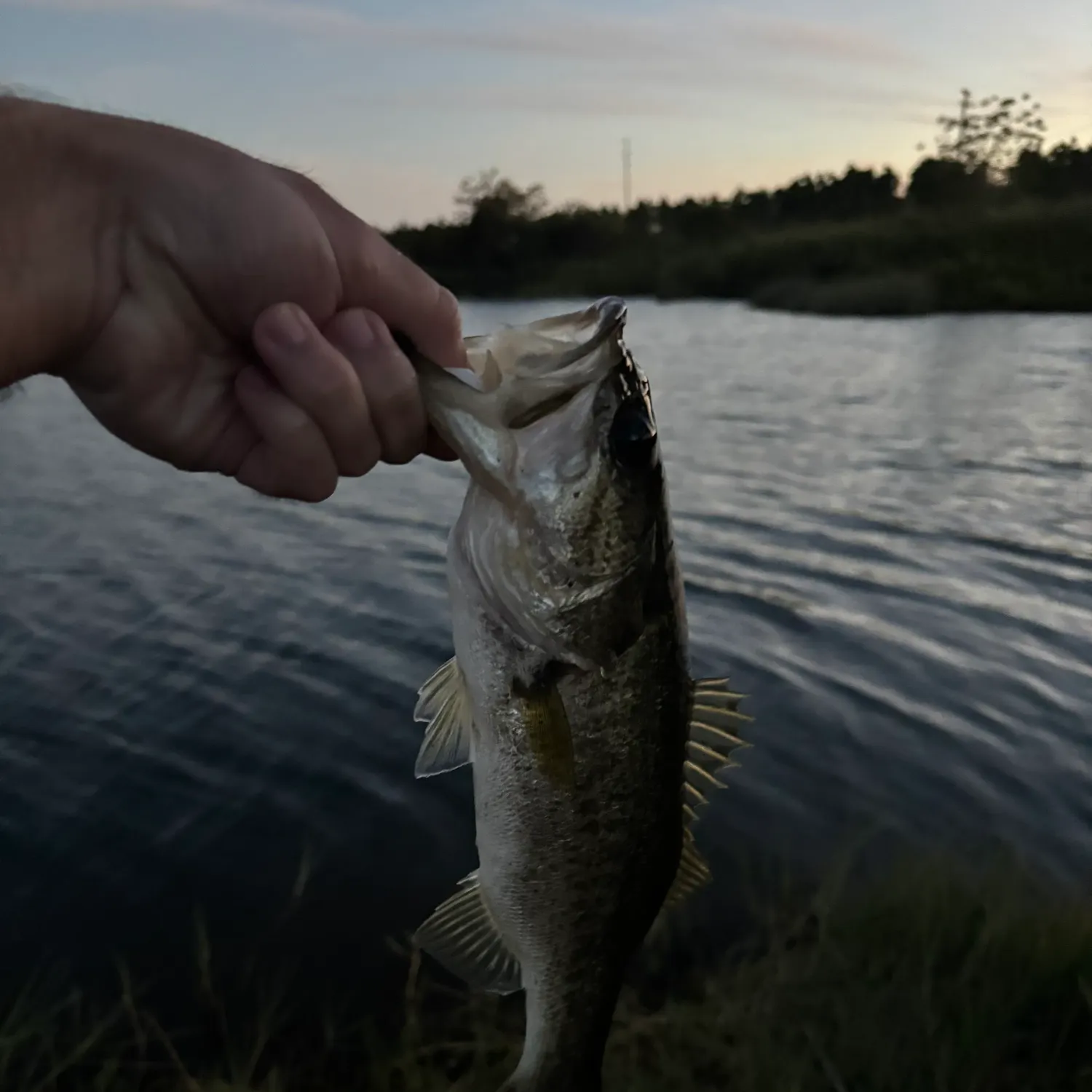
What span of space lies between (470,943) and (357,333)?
136cm

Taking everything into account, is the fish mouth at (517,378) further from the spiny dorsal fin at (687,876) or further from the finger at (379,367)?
the spiny dorsal fin at (687,876)

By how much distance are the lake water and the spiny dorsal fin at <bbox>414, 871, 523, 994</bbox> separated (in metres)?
2.46

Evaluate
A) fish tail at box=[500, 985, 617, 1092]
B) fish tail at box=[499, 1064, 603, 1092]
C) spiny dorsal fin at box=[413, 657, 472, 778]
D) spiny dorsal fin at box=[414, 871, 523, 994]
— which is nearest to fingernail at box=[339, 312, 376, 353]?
spiny dorsal fin at box=[413, 657, 472, 778]

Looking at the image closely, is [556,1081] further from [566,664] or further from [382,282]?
[382,282]

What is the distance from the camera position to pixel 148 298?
1983 millimetres

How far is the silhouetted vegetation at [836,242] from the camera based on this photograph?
33531 mm

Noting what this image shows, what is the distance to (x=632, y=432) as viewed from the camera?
196cm

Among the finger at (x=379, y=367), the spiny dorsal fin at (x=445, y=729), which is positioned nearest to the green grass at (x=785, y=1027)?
the spiny dorsal fin at (x=445, y=729)

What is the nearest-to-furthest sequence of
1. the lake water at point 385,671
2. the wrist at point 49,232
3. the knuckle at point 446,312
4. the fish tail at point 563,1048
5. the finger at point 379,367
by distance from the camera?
the wrist at point 49,232 → the finger at point 379,367 → the knuckle at point 446,312 → the fish tail at point 563,1048 → the lake water at point 385,671

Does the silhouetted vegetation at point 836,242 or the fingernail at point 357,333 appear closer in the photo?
the fingernail at point 357,333

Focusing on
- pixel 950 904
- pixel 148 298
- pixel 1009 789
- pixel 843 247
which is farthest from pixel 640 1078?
pixel 843 247

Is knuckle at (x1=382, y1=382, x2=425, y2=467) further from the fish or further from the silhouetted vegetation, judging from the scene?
the silhouetted vegetation

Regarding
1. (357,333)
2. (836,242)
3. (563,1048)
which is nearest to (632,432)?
(357,333)

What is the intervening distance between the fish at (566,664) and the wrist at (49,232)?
0.57 metres
